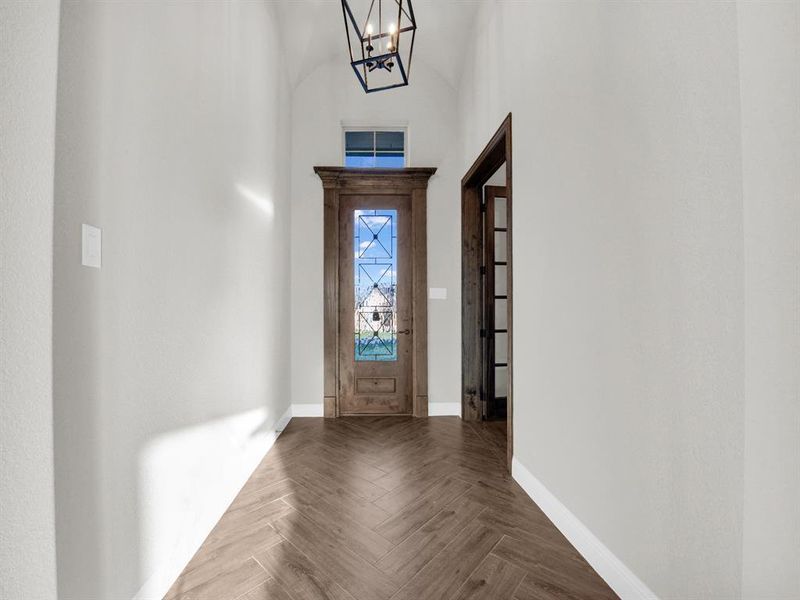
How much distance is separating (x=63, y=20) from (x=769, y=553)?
7.47 ft

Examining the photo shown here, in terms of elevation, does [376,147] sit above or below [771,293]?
above

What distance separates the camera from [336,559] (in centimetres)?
171

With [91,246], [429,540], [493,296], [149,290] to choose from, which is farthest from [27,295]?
[493,296]

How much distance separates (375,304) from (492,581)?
2.83 meters

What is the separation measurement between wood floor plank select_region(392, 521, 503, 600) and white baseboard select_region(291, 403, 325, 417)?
2.38 metres

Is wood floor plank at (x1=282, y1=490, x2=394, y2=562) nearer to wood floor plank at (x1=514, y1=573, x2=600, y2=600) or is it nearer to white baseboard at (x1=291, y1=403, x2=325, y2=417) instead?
wood floor plank at (x1=514, y1=573, x2=600, y2=600)

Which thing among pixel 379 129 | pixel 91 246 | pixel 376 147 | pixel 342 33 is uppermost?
pixel 342 33

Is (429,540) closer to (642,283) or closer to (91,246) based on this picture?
(642,283)

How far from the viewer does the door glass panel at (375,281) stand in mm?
4102

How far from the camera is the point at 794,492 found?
883mm

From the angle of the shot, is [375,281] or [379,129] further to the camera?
[379,129]

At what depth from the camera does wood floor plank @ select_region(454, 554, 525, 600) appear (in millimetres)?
1498

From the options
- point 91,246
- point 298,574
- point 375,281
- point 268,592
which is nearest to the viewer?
point 91,246

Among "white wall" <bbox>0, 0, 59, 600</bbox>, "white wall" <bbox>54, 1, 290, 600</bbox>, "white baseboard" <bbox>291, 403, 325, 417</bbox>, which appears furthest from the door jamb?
"white wall" <bbox>0, 0, 59, 600</bbox>
